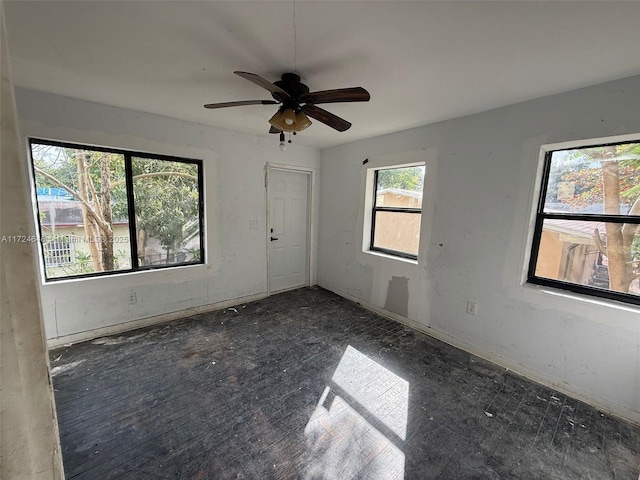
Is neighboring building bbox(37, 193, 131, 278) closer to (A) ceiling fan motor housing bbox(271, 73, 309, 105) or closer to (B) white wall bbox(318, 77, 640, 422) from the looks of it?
(A) ceiling fan motor housing bbox(271, 73, 309, 105)

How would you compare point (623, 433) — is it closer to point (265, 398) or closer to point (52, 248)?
point (265, 398)

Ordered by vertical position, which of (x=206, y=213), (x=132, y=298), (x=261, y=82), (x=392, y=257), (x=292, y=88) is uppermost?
(x=292, y=88)

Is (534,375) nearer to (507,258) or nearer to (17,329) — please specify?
(507,258)

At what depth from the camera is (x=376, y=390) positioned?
2107 mm

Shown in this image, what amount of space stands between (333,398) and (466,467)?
90 cm

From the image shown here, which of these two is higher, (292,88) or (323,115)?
(292,88)

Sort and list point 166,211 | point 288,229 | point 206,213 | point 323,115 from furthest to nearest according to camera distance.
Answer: point 288,229, point 206,213, point 166,211, point 323,115

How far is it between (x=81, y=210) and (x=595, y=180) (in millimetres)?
4511

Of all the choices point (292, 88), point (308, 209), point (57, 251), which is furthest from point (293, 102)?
point (57, 251)

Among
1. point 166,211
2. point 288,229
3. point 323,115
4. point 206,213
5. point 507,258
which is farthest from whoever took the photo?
point 288,229

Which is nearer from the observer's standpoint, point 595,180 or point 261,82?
point 261,82

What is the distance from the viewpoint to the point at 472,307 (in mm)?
2621

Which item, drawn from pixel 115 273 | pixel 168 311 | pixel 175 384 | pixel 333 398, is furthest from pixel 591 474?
pixel 115 273

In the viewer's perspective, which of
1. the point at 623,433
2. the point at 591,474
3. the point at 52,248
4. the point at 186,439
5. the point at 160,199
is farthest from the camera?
the point at 160,199
